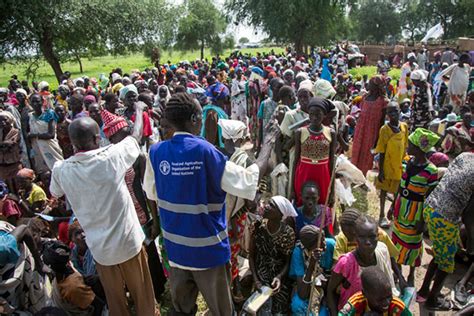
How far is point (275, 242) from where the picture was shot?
11.2 feet

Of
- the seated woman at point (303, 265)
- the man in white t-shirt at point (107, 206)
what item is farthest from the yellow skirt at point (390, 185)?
the man in white t-shirt at point (107, 206)

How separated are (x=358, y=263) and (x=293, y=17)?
20.9m

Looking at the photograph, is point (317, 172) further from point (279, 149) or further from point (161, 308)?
point (161, 308)

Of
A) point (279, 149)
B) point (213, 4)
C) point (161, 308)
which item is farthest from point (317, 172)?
point (213, 4)

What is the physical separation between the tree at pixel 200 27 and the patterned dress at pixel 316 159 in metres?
28.9

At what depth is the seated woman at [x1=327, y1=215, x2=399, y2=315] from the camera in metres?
2.81

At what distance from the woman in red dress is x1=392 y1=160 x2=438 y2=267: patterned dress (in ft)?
2.49

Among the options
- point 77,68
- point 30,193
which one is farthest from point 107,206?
point 77,68

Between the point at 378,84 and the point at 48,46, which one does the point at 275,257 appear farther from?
the point at 48,46

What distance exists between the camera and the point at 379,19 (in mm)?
47938

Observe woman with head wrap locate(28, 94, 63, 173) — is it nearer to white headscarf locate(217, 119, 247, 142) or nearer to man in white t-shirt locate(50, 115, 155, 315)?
man in white t-shirt locate(50, 115, 155, 315)

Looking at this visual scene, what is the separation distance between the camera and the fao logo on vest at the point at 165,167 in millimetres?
2393

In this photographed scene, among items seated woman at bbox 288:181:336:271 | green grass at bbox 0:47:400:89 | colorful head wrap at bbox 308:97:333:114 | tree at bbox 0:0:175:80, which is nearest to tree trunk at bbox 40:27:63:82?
tree at bbox 0:0:175:80

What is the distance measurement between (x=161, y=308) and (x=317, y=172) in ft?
6.75
